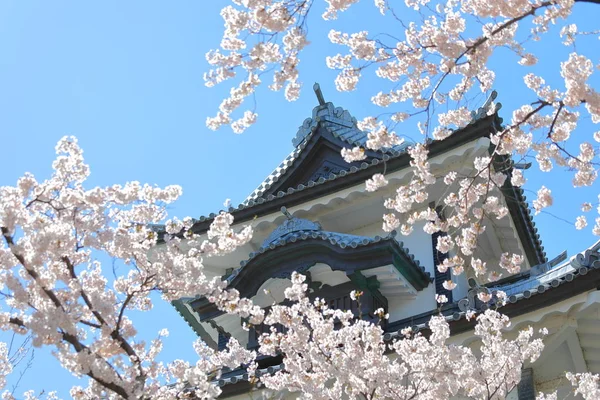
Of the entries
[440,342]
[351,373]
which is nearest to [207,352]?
[351,373]

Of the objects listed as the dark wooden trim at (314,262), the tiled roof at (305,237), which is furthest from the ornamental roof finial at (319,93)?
the dark wooden trim at (314,262)

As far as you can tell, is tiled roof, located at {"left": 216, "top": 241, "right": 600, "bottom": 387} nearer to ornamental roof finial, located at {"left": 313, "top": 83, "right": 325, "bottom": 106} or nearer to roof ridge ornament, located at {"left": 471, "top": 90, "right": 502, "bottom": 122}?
roof ridge ornament, located at {"left": 471, "top": 90, "right": 502, "bottom": 122}

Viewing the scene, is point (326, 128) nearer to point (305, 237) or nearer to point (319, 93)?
point (319, 93)

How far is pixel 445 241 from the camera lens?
9445 mm

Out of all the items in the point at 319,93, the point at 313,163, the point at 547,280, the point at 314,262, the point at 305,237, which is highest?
the point at 319,93

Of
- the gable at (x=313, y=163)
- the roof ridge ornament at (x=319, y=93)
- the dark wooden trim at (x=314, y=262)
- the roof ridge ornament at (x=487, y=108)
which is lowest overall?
the dark wooden trim at (x=314, y=262)

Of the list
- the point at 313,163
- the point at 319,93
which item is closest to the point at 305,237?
the point at 313,163

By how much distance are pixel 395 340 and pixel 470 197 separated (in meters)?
1.97

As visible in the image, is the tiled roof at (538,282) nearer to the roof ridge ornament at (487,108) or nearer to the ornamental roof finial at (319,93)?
the roof ridge ornament at (487,108)

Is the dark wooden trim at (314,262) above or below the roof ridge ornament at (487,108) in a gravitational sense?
below

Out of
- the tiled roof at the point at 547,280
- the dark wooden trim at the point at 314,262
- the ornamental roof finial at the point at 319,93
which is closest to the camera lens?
the tiled roof at the point at 547,280

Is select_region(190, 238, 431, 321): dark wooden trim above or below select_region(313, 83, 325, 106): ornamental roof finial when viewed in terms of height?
below

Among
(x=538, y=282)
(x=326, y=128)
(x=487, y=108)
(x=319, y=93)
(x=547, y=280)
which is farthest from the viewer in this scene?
(x=319, y=93)

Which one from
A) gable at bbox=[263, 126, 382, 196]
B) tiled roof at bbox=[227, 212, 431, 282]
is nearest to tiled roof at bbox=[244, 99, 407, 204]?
gable at bbox=[263, 126, 382, 196]
